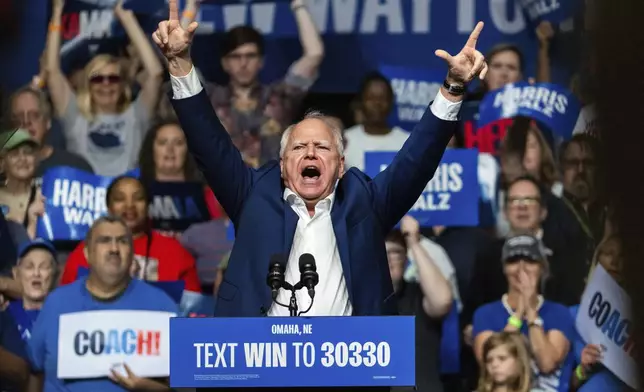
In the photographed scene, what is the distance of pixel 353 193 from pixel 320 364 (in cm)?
87

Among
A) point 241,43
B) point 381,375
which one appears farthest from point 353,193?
point 241,43

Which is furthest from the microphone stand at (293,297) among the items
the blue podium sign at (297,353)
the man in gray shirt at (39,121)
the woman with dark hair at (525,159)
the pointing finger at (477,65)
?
the man in gray shirt at (39,121)

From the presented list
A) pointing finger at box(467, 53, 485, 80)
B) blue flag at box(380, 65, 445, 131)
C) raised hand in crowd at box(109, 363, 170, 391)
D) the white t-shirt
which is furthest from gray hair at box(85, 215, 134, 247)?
pointing finger at box(467, 53, 485, 80)

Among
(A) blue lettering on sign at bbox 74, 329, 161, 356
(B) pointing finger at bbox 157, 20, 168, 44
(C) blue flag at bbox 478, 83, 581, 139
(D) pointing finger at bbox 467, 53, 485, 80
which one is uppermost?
(C) blue flag at bbox 478, 83, 581, 139

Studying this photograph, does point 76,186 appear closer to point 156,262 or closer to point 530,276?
point 156,262

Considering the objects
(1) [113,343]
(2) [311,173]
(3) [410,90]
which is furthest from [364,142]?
(2) [311,173]

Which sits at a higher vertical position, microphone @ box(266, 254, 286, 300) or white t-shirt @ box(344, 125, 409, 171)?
white t-shirt @ box(344, 125, 409, 171)

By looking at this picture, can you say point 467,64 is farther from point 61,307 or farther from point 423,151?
point 61,307

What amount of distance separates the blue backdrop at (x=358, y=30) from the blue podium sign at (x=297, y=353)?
413 cm

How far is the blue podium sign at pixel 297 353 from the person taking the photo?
11.7 feet

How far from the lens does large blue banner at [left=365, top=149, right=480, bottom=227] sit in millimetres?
7176

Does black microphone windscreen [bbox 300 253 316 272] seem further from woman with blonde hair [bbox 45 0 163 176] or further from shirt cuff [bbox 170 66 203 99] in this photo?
woman with blonde hair [bbox 45 0 163 176]

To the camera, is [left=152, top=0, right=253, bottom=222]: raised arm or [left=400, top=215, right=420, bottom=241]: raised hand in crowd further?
[left=400, top=215, right=420, bottom=241]: raised hand in crowd

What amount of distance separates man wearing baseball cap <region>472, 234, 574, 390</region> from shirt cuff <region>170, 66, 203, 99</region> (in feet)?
10.0
